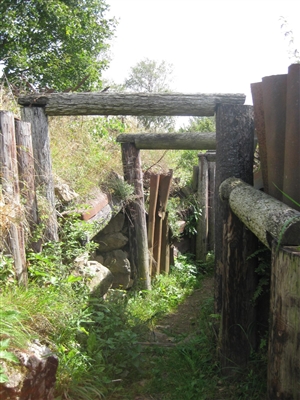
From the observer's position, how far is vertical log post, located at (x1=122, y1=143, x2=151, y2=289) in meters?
6.79

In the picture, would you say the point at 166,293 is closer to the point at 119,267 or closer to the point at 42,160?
the point at 119,267

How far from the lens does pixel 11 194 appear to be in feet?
12.4

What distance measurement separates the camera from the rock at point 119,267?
6.68 meters

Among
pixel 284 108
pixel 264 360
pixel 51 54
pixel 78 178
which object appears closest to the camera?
pixel 284 108

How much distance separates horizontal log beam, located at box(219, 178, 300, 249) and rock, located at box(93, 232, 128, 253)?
3.56 metres

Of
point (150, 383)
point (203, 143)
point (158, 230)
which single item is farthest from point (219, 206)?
point (158, 230)

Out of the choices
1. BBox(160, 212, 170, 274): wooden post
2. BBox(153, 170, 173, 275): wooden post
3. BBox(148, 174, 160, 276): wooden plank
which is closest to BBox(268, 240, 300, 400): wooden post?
BBox(148, 174, 160, 276): wooden plank

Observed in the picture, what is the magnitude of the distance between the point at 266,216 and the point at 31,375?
5.48 ft

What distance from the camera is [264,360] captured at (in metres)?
3.37

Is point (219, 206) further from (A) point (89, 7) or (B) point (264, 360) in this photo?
(A) point (89, 7)

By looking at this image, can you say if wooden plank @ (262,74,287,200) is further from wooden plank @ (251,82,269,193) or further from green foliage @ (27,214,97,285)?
green foliage @ (27,214,97,285)

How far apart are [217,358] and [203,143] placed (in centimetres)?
350

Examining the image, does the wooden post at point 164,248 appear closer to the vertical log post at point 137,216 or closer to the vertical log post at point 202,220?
the vertical log post at point 137,216

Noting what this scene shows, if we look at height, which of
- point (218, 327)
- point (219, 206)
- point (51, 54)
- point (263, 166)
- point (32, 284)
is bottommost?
point (218, 327)
